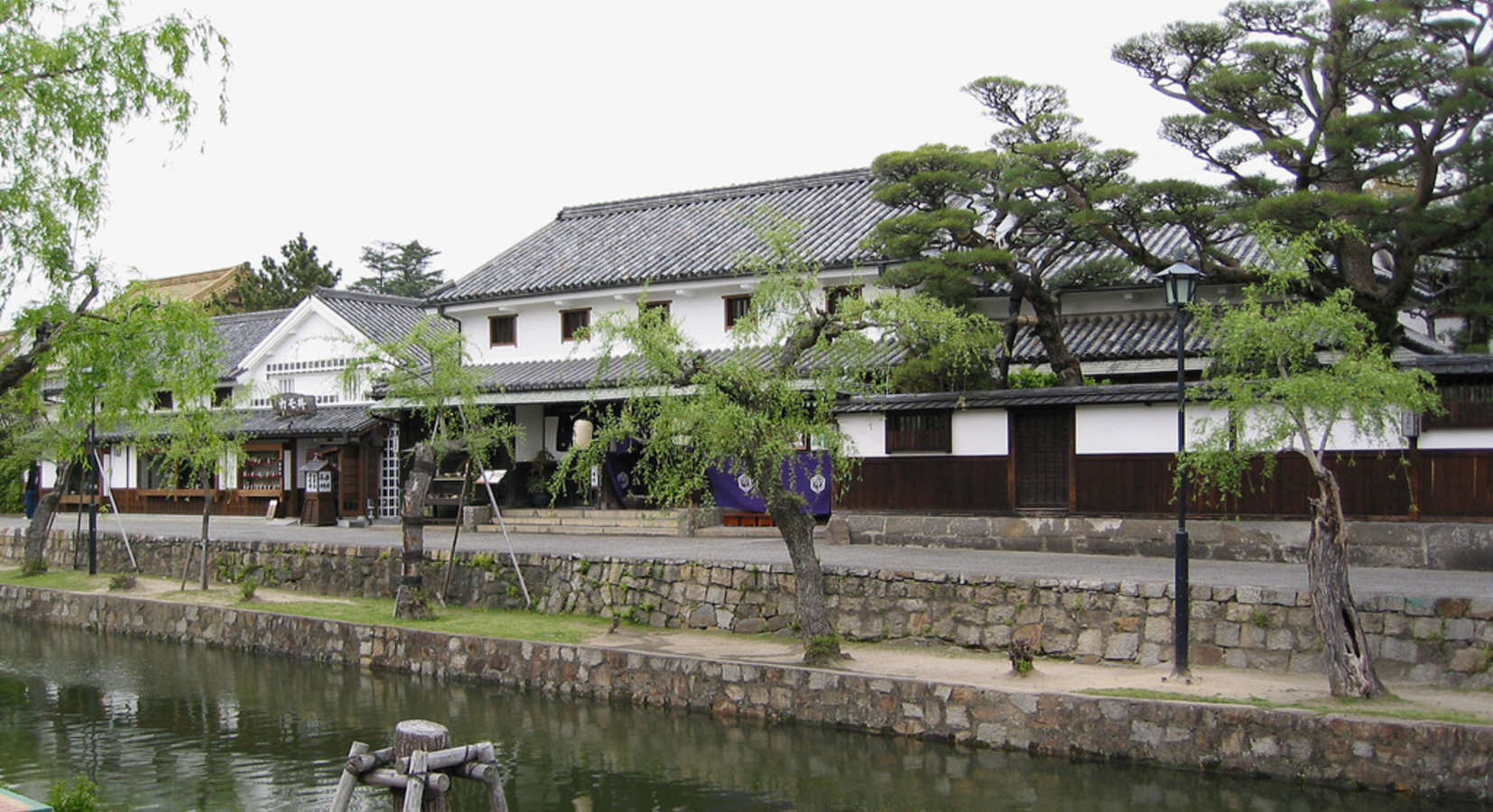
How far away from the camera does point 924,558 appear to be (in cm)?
1986

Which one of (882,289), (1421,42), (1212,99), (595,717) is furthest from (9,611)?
(1421,42)

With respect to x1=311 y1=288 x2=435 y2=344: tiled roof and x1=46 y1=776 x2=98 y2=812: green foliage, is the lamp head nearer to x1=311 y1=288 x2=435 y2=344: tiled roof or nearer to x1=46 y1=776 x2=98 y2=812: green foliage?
x1=46 y1=776 x2=98 y2=812: green foliage

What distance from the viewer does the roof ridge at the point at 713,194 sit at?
3212 cm

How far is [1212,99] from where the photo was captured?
19.9 meters

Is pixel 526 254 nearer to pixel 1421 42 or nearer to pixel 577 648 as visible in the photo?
pixel 577 648

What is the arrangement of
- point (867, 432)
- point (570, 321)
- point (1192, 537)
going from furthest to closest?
point (570, 321), point (867, 432), point (1192, 537)

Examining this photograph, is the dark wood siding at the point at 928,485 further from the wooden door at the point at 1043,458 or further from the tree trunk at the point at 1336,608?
the tree trunk at the point at 1336,608

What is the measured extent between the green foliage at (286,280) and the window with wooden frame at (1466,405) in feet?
149

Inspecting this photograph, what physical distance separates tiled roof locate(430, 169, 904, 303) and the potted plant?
4.24m

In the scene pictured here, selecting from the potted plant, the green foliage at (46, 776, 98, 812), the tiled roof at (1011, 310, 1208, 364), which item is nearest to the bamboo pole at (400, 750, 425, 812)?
the green foliage at (46, 776, 98, 812)

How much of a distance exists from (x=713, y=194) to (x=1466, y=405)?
2104 centimetres

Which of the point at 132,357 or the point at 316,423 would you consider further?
the point at 316,423

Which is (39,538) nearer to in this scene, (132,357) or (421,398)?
(421,398)


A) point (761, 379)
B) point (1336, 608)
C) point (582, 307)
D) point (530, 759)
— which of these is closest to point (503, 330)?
point (582, 307)
